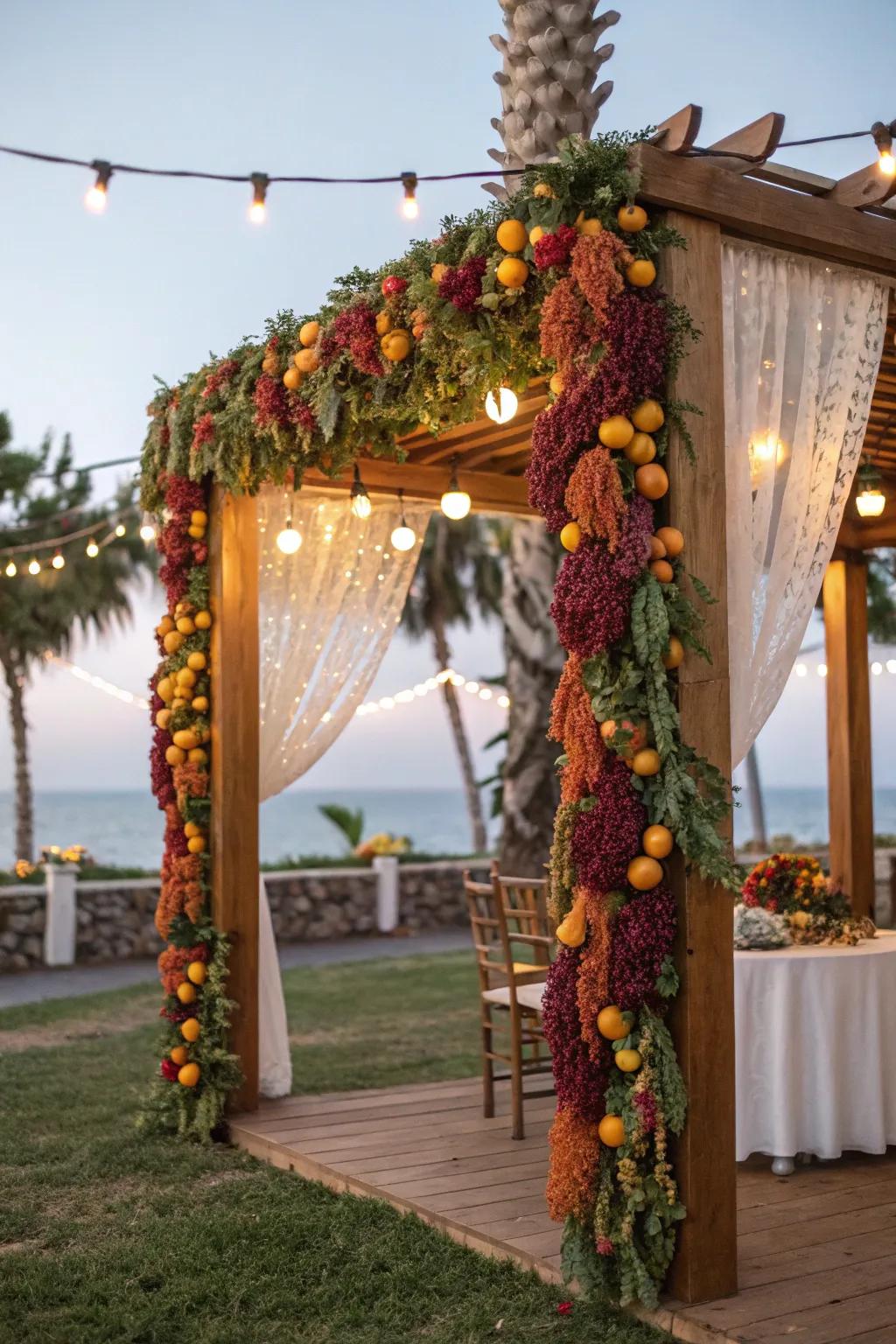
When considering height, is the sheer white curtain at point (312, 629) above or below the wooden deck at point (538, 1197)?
above

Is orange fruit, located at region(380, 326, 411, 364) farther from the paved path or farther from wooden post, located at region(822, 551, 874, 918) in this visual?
the paved path

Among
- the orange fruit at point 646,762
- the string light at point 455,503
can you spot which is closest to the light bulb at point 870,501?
the string light at point 455,503

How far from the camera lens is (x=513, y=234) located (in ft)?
12.3

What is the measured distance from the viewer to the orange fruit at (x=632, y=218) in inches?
139

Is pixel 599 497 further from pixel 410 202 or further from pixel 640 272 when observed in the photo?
pixel 410 202

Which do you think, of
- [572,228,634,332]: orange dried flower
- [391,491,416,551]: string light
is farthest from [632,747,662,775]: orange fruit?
[391,491,416,551]: string light

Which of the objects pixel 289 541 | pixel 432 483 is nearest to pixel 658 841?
pixel 289 541

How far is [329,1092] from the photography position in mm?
6180

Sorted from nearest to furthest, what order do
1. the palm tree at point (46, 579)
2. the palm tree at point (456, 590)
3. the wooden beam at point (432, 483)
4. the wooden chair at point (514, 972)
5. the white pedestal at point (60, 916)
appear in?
the wooden chair at point (514, 972) < the wooden beam at point (432, 483) < the white pedestal at point (60, 916) < the palm tree at point (46, 579) < the palm tree at point (456, 590)

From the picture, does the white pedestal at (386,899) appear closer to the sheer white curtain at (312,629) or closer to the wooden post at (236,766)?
the sheer white curtain at (312,629)

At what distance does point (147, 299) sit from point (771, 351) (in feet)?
40.0

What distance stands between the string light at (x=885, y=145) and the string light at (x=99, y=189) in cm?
257

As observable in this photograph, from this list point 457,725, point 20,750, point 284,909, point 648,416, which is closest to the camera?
point 648,416

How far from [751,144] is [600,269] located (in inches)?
25.0
